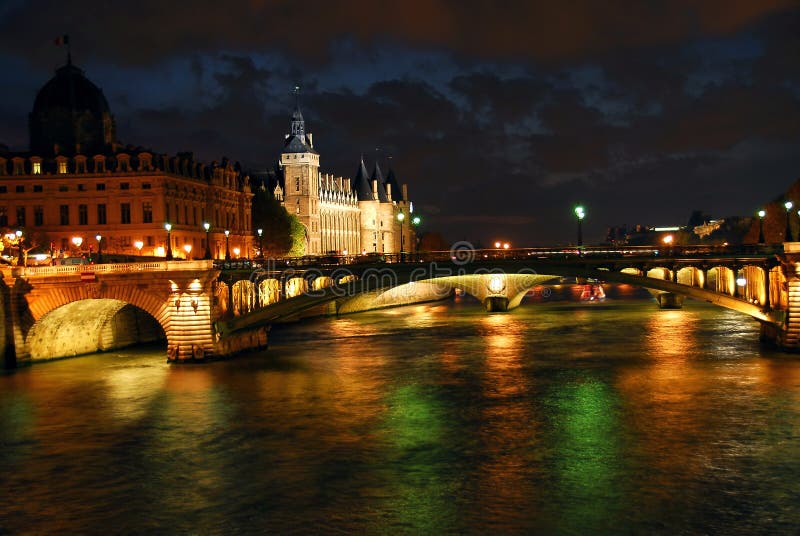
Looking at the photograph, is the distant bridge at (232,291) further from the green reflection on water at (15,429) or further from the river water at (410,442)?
the green reflection on water at (15,429)

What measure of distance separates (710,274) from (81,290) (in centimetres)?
8930

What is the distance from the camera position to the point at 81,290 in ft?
168

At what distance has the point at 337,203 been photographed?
15288 centimetres

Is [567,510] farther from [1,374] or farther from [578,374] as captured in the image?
[1,374]

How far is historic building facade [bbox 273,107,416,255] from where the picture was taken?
A: 453 feet

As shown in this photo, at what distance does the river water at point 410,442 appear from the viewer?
26.0 metres

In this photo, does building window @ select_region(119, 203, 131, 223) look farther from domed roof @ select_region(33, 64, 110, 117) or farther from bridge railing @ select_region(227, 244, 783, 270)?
bridge railing @ select_region(227, 244, 783, 270)

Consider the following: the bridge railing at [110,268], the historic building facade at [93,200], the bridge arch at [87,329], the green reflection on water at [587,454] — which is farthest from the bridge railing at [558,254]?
the historic building facade at [93,200]

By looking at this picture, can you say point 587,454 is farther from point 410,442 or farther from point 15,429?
point 15,429

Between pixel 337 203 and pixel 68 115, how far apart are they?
6582 cm

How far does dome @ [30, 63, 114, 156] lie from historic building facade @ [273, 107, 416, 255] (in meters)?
39.9

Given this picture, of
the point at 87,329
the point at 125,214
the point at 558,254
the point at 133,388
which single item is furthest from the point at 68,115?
the point at 133,388

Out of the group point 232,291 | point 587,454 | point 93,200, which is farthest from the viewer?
point 93,200

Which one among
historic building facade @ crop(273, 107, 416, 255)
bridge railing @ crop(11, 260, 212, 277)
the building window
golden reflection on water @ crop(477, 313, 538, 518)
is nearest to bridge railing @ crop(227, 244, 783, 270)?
bridge railing @ crop(11, 260, 212, 277)
